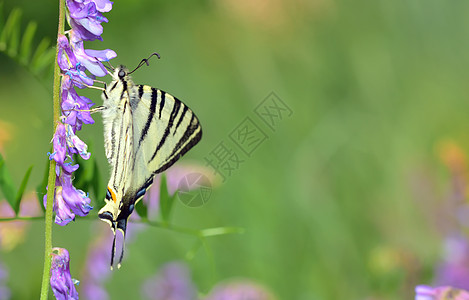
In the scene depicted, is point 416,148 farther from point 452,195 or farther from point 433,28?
point 452,195

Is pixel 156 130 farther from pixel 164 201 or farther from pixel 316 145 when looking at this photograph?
pixel 316 145

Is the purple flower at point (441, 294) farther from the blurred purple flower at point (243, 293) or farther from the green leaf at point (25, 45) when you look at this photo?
the green leaf at point (25, 45)

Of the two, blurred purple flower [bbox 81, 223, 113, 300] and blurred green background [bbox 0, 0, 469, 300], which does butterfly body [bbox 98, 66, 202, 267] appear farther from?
blurred purple flower [bbox 81, 223, 113, 300]

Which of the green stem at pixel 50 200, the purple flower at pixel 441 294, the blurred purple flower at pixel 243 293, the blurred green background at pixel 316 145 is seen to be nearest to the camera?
the green stem at pixel 50 200

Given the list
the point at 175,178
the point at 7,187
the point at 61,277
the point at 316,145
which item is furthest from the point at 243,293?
the point at 316,145

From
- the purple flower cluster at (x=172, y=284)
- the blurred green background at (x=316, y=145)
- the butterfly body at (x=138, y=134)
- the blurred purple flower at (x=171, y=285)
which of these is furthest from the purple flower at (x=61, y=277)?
the blurred purple flower at (x=171, y=285)
